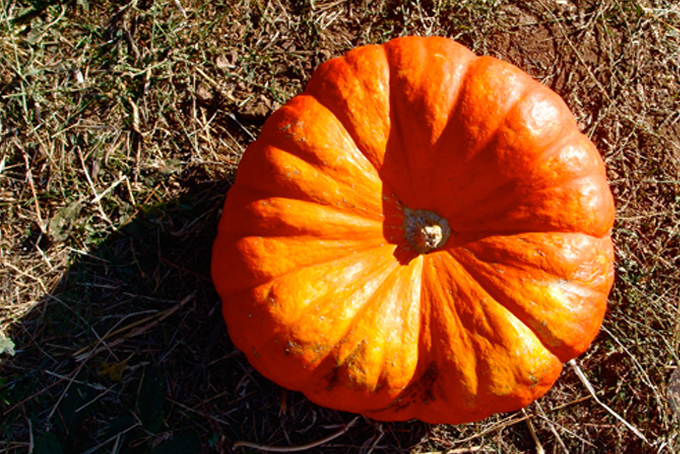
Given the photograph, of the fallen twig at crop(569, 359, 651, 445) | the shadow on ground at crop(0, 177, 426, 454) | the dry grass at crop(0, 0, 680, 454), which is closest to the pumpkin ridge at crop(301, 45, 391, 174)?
the dry grass at crop(0, 0, 680, 454)

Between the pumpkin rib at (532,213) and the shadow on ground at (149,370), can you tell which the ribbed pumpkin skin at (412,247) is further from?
the shadow on ground at (149,370)

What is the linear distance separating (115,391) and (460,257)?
7.49ft

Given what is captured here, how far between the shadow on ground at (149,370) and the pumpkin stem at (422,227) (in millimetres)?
1430

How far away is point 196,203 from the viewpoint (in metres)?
3.79

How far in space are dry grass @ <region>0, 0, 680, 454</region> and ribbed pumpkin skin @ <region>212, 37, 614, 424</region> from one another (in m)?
1.00

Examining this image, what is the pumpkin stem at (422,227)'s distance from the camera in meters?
2.78

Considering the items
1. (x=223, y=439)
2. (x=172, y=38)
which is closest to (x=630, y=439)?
(x=223, y=439)

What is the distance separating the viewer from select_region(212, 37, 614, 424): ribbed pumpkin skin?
272 cm

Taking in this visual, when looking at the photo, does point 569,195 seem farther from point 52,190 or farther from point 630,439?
point 52,190

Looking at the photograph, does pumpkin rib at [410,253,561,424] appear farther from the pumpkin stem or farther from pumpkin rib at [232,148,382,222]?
pumpkin rib at [232,148,382,222]

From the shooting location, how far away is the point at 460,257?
2.82m

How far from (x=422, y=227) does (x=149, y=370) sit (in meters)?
1.98

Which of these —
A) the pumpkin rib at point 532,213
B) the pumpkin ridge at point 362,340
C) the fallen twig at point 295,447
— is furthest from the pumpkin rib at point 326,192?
the fallen twig at point 295,447

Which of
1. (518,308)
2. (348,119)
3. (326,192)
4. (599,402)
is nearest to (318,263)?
(326,192)
